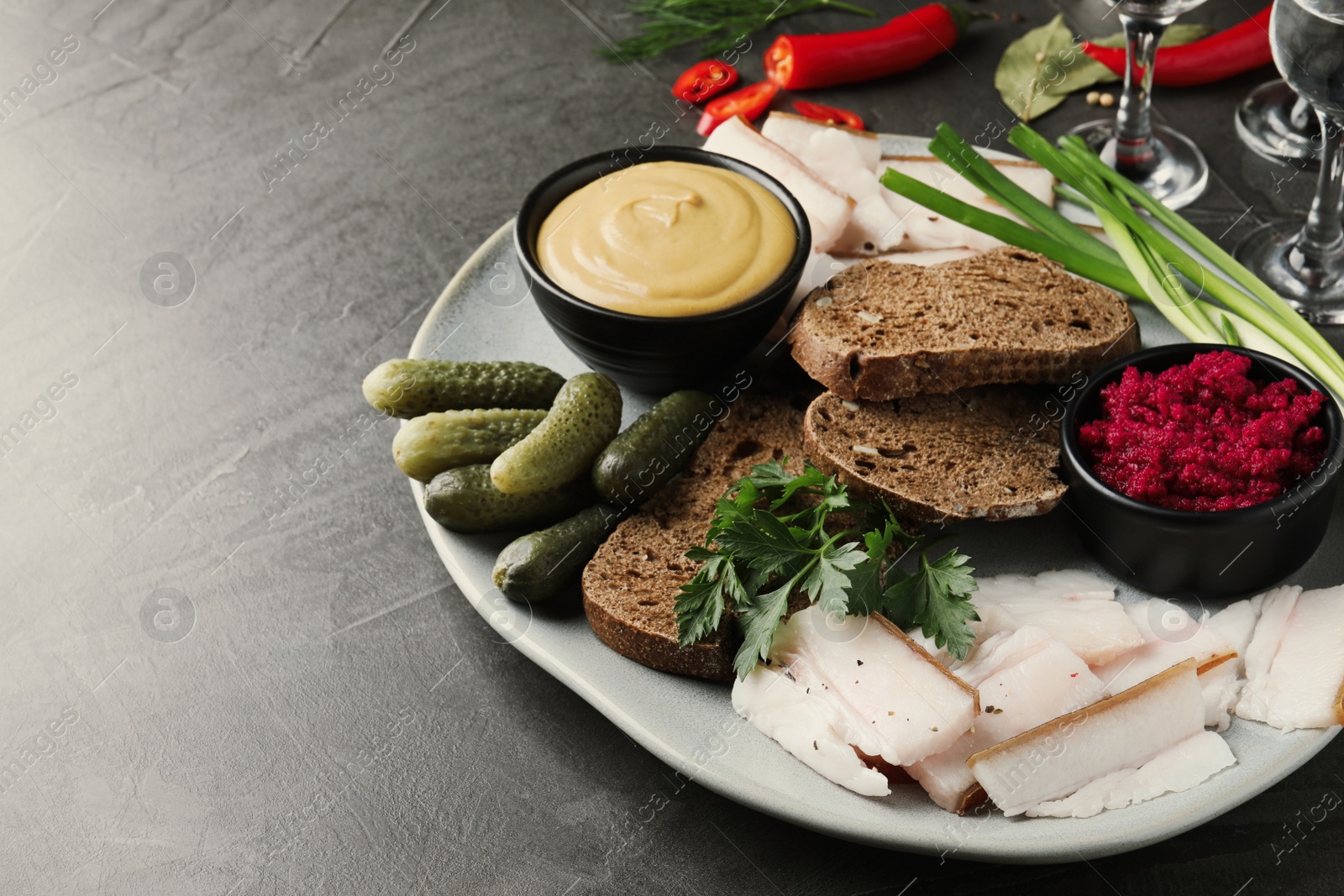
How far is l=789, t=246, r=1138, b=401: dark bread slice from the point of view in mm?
3084

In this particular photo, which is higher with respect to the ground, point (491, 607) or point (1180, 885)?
point (491, 607)

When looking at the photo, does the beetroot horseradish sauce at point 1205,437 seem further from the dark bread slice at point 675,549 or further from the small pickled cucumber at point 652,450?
the small pickled cucumber at point 652,450

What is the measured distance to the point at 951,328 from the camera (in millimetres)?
3158

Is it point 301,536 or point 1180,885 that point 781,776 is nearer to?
point 1180,885

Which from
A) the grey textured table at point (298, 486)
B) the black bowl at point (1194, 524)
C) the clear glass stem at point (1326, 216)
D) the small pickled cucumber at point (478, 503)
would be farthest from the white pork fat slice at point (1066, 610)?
the clear glass stem at point (1326, 216)

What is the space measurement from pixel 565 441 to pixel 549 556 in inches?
11.1

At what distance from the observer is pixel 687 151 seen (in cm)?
352

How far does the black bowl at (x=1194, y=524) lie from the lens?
261 cm

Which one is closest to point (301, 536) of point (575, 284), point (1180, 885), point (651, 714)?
point (575, 284)

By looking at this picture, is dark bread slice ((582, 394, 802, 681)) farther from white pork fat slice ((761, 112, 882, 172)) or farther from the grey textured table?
white pork fat slice ((761, 112, 882, 172))

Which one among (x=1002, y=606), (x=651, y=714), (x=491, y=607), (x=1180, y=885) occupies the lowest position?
(x=1180, y=885)

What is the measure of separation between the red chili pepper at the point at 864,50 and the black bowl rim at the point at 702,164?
1301 mm

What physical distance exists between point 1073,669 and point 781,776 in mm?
645

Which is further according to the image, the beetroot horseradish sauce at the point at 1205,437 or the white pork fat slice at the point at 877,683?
the beetroot horseradish sauce at the point at 1205,437
